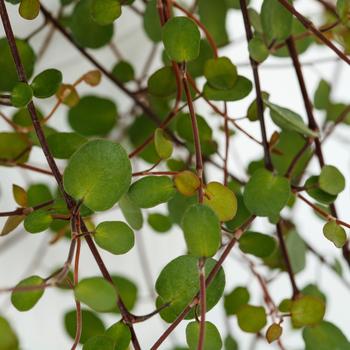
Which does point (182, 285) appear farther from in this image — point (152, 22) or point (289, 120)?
point (152, 22)

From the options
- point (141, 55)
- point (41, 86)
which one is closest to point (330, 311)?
point (141, 55)

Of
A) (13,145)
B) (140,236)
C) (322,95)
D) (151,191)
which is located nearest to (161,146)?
(151,191)

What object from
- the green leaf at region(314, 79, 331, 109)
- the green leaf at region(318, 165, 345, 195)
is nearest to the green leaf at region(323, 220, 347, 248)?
the green leaf at region(318, 165, 345, 195)

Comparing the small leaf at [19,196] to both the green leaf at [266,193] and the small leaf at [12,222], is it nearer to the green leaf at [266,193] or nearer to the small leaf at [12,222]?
the small leaf at [12,222]

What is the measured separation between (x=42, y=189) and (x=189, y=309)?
0.93ft

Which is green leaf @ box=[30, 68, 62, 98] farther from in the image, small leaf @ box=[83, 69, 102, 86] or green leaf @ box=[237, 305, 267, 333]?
green leaf @ box=[237, 305, 267, 333]

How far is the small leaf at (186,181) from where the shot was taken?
41 cm

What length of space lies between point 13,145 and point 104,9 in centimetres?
15

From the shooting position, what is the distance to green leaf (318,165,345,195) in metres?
0.46

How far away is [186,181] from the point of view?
0.41 m

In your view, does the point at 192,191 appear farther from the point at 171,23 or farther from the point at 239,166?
the point at 239,166

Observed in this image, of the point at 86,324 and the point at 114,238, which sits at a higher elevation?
the point at 114,238

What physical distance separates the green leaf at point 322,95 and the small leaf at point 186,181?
0.28 meters

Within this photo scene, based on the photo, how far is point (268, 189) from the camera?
0.45 m
